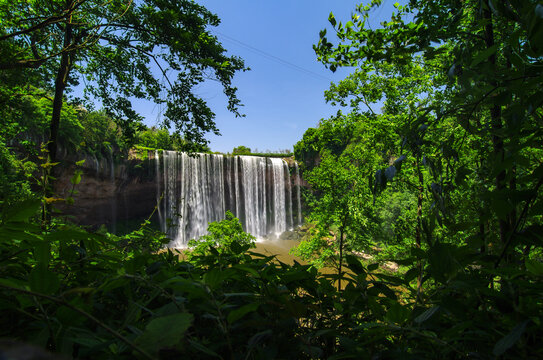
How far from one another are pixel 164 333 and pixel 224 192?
26.5 m

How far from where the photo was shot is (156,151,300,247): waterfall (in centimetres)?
2352

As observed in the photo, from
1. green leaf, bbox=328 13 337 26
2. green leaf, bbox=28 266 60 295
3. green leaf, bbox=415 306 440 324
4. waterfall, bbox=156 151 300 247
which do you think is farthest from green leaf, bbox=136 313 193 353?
waterfall, bbox=156 151 300 247

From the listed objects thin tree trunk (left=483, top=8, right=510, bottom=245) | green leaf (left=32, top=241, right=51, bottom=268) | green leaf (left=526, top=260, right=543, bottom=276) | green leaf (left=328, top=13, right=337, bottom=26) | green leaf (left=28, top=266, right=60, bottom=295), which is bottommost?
green leaf (left=526, top=260, right=543, bottom=276)

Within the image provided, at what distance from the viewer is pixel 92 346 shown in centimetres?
40

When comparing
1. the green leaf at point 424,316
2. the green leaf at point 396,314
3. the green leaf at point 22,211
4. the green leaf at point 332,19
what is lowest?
the green leaf at point 396,314

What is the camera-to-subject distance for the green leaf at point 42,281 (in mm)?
463

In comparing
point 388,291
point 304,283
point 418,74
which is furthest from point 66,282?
point 418,74

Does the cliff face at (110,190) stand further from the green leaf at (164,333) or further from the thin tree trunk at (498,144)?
the green leaf at (164,333)

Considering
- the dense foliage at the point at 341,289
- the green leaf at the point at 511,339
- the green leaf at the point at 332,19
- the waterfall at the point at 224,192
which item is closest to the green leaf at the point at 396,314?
the dense foliage at the point at 341,289

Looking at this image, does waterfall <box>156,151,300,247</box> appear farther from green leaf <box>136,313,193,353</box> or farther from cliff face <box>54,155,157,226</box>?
green leaf <box>136,313,193,353</box>

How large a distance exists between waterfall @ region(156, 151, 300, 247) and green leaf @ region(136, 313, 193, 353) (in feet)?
71.5

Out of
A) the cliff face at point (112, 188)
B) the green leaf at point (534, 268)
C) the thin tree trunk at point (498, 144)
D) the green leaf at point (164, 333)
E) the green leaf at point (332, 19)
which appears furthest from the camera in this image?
the cliff face at point (112, 188)

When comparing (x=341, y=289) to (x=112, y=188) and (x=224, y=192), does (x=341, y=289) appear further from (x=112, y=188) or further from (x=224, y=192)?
(x=112, y=188)

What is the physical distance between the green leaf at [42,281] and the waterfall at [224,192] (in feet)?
70.8
